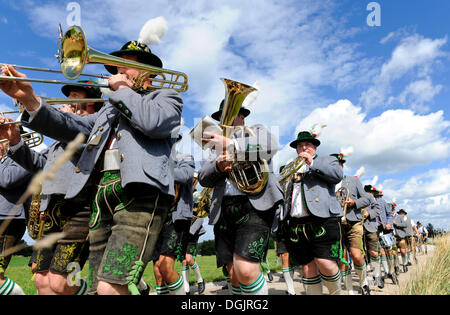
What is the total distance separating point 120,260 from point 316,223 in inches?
132

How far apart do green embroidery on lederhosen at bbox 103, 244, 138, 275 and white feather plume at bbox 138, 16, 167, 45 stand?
2.04m

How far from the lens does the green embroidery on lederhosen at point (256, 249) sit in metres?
3.30

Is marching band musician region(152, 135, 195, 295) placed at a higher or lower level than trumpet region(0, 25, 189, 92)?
lower

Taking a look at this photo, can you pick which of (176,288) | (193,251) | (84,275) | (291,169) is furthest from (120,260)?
(84,275)

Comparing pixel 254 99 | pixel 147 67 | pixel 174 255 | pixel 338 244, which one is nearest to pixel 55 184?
pixel 147 67

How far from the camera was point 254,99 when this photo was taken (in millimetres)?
4125

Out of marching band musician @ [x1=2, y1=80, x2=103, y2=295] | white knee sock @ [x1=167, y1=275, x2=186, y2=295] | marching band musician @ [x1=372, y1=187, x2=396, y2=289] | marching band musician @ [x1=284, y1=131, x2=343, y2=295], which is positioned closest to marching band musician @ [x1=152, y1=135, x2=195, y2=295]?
white knee sock @ [x1=167, y1=275, x2=186, y2=295]

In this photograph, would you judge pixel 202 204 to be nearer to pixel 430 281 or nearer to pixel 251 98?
pixel 251 98

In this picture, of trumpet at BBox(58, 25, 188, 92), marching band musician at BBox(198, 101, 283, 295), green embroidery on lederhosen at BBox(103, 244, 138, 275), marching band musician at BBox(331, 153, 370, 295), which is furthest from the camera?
marching band musician at BBox(331, 153, 370, 295)

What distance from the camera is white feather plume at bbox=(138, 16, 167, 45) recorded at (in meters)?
3.21

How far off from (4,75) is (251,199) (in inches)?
97.8

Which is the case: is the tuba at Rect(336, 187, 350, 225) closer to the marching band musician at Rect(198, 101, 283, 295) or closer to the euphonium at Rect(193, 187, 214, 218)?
the euphonium at Rect(193, 187, 214, 218)

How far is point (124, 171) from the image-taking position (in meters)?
2.31
